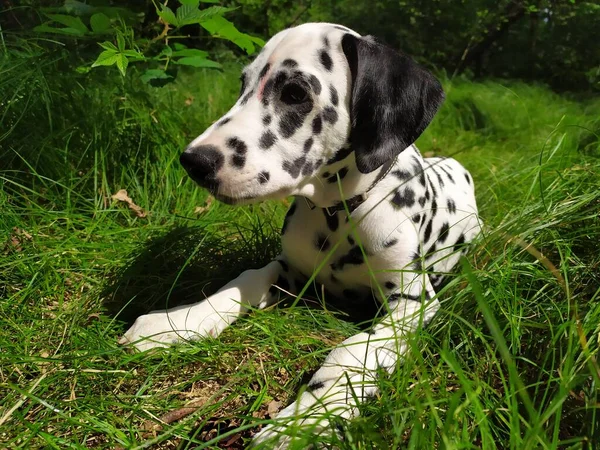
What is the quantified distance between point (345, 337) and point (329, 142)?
864mm

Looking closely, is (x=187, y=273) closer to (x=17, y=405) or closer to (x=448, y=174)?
(x=17, y=405)

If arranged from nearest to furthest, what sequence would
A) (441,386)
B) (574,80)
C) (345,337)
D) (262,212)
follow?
(441,386) → (345,337) → (262,212) → (574,80)

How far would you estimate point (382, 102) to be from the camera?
2.15 metres

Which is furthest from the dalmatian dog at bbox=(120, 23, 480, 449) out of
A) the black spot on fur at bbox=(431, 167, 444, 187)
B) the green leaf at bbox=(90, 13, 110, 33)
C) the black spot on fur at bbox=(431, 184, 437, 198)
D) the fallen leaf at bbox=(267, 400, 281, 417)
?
the green leaf at bbox=(90, 13, 110, 33)

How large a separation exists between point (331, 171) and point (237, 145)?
46 cm

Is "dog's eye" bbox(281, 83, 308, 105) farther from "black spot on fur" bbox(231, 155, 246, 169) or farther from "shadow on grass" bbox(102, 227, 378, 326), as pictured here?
"shadow on grass" bbox(102, 227, 378, 326)

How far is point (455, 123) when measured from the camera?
262 inches

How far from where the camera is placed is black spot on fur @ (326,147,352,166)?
2.22m

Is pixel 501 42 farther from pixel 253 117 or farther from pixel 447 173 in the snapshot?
pixel 253 117

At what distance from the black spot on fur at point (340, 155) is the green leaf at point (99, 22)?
1356 millimetres

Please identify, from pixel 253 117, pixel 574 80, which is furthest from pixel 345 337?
pixel 574 80

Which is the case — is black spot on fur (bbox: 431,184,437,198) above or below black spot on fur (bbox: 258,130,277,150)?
below

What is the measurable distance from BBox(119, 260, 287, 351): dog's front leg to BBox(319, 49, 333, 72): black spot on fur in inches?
40.7

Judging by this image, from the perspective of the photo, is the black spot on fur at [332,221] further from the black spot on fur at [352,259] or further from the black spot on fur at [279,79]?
the black spot on fur at [279,79]
